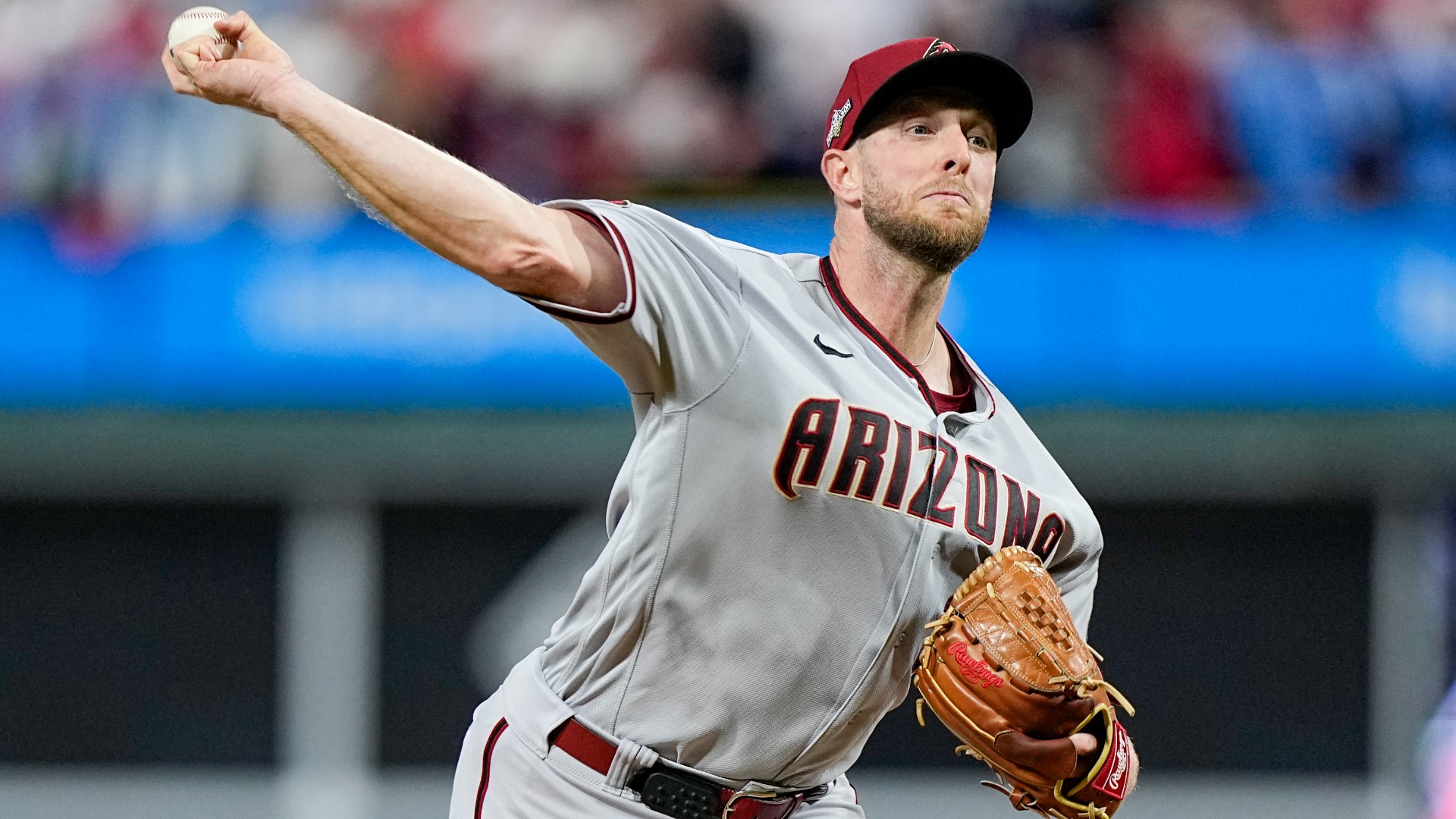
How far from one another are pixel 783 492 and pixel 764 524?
0.19 ft

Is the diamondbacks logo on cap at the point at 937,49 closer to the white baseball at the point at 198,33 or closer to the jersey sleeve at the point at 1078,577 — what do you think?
the jersey sleeve at the point at 1078,577

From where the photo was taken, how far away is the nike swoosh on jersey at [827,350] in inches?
105

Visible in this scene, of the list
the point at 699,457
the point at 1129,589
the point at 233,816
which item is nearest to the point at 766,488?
the point at 699,457

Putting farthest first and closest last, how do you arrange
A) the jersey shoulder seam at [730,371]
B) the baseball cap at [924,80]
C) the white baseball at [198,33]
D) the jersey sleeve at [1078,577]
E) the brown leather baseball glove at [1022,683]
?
1. the jersey sleeve at [1078,577]
2. the baseball cap at [924,80]
3. the brown leather baseball glove at [1022,683]
4. the jersey shoulder seam at [730,371]
5. the white baseball at [198,33]

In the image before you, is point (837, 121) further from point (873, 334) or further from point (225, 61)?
point (225, 61)

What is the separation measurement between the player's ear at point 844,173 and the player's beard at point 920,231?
0.05 meters

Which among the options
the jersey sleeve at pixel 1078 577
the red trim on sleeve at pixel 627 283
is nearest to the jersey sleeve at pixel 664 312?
the red trim on sleeve at pixel 627 283

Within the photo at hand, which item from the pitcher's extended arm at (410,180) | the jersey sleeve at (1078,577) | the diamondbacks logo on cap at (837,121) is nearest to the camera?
the pitcher's extended arm at (410,180)

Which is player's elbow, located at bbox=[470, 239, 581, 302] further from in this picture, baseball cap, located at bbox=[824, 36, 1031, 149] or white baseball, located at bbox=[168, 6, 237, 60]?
baseball cap, located at bbox=[824, 36, 1031, 149]

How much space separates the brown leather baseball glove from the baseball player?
0.06m

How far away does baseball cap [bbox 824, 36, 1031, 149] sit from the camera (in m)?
2.76

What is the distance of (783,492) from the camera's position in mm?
2580

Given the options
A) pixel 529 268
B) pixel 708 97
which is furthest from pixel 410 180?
pixel 708 97

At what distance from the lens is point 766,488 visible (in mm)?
2574
